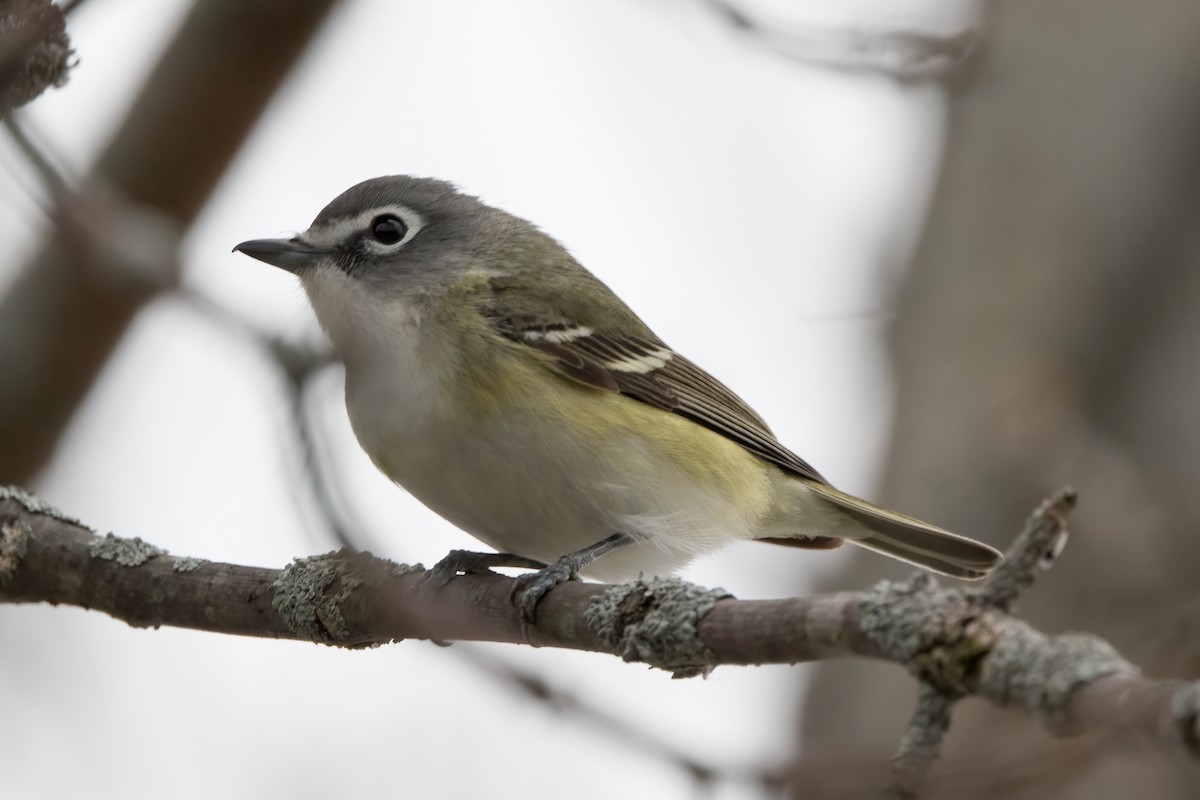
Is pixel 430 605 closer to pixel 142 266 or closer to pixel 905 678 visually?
pixel 142 266

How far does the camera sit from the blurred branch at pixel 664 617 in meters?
1.97

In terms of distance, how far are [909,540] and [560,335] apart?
5.76 feet

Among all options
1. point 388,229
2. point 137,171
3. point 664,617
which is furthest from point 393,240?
point 664,617

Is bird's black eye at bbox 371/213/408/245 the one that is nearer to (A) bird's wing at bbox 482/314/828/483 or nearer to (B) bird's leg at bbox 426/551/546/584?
(A) bird's wing at bbox 482/314/828/483

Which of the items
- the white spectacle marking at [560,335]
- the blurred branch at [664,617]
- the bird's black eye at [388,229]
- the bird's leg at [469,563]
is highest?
the bird's black eye at [388,229]

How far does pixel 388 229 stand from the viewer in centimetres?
534

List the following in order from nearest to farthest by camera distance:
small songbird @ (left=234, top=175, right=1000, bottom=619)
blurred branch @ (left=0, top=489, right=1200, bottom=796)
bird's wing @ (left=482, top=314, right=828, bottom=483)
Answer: blurred branch @ (left=0, top=489, right=1200, bottom=796)
small songbird @ (left=234, top=175, right=1000, bottom=619)
bird's wing @ (left=482, top=314, right=828, bottom=483)

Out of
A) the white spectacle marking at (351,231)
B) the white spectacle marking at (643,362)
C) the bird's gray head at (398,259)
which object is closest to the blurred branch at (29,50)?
the bird's gray head at (398,259)

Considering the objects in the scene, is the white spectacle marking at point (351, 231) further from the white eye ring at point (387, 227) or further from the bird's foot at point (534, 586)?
the bird's foot at point (534, 586)

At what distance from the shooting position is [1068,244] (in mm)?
8070

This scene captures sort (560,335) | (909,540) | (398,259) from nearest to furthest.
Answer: (560,335), (398,259), (909,540)

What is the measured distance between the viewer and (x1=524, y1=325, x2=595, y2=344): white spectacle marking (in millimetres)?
4863

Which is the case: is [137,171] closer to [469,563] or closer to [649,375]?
[469,563]

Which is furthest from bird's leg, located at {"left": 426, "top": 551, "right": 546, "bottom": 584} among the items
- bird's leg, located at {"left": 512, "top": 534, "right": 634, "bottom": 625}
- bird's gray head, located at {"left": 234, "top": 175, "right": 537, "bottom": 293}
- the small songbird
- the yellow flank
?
bird's gray head, located at {"left": 234, "top": 175, "right": 537, "bottom": 293}
